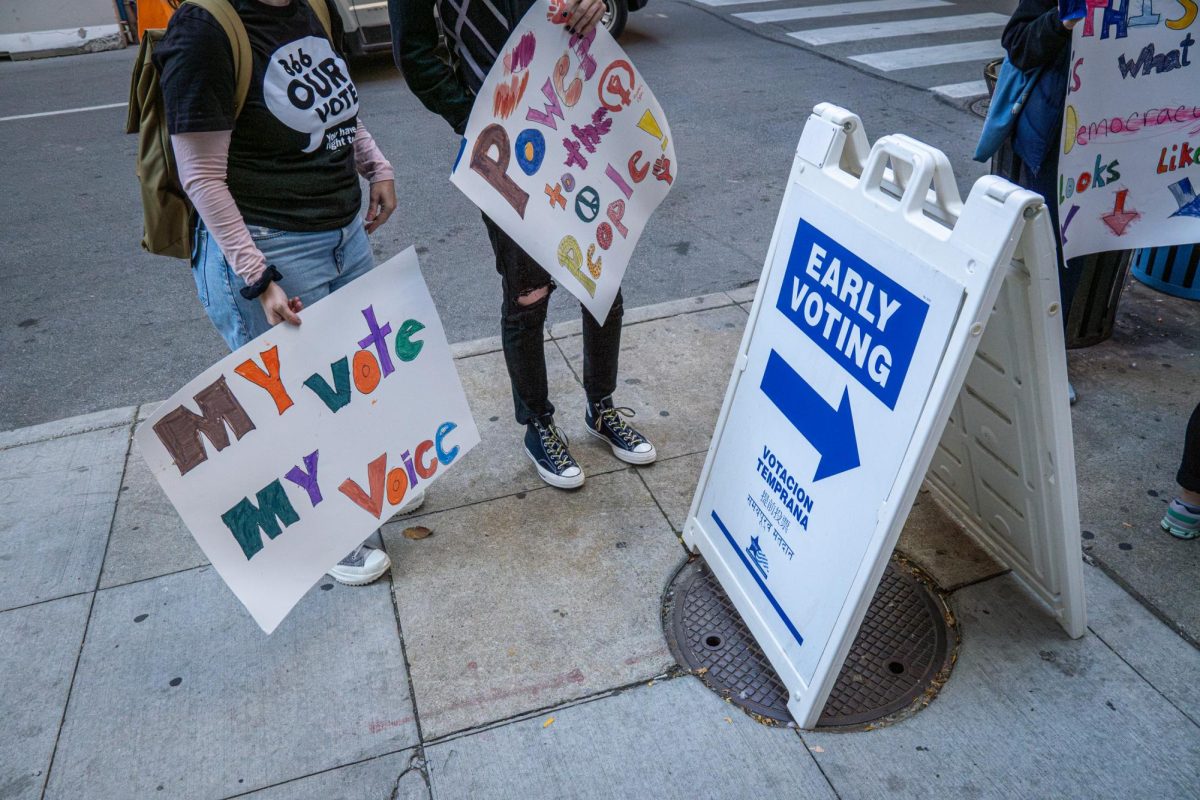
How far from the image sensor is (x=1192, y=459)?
9.34 ft

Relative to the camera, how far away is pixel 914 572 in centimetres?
295

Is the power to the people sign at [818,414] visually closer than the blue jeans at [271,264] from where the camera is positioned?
Yes

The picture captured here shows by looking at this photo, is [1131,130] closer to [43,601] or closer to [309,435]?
[309,435]

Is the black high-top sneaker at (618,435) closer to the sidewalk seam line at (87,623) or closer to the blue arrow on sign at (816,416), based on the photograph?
the blue arrow on sign at (816,416)

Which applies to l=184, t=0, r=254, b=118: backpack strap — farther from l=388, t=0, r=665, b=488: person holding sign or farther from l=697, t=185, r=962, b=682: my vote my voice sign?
l=697, t=185, r=962, b=682: my vote my voice sign

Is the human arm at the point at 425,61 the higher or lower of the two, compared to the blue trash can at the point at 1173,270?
higher

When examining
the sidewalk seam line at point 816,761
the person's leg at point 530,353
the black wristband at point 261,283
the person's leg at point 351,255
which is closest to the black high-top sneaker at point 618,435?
the person's leg at point 530,353

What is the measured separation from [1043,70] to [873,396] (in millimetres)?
1903

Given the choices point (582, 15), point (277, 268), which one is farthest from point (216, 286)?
point (582, 15)

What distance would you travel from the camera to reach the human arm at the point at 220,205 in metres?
2.25

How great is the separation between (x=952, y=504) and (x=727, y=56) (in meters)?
7.77

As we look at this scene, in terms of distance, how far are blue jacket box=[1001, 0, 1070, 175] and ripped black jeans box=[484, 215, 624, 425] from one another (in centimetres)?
165

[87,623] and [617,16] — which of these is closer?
[87,623]

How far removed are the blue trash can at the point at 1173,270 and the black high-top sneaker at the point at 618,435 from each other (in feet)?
9.37
